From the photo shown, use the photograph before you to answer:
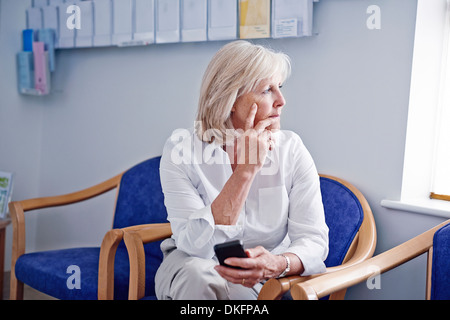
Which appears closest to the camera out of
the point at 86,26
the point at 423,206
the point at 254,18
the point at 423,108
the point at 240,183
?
the point at 240,183

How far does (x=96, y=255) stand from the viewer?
1805mm

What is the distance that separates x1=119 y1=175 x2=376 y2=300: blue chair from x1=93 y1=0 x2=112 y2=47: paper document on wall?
105cm

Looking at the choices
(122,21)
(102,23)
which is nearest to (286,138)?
(122,21)

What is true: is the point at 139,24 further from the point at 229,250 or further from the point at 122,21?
the point at 229,250

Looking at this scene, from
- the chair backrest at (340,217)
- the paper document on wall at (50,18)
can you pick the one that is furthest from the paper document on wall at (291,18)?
the paper document on wall at (50,18)

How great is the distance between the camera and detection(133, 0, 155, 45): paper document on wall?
203cm

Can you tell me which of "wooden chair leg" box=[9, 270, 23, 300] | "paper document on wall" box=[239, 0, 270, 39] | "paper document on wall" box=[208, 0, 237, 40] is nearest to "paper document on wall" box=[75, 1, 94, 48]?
"paper document on wall" box=[208, 0, 237, 40]

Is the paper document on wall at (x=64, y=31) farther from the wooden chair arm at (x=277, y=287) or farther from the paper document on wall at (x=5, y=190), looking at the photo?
the wooden chair arm at (x=277, y=287)

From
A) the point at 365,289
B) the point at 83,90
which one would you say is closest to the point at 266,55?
the point at 365,289

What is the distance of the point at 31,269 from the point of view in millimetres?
1702

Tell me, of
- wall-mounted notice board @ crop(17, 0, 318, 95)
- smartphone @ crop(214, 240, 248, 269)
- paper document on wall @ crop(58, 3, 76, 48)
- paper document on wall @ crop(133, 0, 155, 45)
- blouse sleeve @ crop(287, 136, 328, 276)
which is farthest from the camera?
paper document on wall @ crop(58, 3, 76, 48)

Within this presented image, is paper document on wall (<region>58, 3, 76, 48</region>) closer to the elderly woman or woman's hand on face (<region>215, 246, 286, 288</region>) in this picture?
the elderly woman

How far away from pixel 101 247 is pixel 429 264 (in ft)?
3.21

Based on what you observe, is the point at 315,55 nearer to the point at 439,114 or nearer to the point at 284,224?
the point at 439,114
